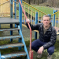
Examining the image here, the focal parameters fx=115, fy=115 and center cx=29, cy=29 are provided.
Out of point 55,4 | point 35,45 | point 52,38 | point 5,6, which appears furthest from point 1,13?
point 55,4

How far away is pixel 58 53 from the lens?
15.2 feet

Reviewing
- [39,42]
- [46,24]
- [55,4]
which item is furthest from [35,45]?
[55,4]

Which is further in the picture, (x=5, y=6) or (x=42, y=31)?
(x=5, y=6)

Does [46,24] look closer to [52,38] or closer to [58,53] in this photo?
[52,38]

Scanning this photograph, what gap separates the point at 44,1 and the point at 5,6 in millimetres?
28521

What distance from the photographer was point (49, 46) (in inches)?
128

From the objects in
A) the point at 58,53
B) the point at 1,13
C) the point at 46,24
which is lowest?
the point at 58,53

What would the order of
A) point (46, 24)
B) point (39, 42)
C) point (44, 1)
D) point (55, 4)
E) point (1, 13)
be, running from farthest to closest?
1. point (44, 1)
2. point (55, 4)
3. point (1, 13)
4. point (39, 42)
5. point (46, 24)

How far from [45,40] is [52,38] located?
A: 375 millimetres

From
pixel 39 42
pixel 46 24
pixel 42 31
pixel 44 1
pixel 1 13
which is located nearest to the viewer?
pixel 46 24

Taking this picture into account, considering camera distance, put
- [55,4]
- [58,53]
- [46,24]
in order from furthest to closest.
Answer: [55,4] → [58,53] → [46,24]

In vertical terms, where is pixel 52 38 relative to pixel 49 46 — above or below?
above

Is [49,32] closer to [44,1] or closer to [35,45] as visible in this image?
[35,45]

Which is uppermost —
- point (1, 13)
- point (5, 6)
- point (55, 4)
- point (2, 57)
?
point (55, 4)
